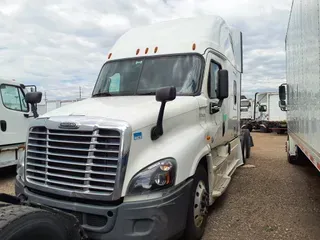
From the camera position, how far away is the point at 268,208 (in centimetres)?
550

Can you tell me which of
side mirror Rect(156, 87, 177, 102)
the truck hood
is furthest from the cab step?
side mirror Rect(156, 87, 177, 102)

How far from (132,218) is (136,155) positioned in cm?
64

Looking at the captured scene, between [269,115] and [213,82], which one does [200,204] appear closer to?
[213,82]

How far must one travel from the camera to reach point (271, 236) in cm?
434

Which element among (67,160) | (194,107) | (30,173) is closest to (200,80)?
(194,107)

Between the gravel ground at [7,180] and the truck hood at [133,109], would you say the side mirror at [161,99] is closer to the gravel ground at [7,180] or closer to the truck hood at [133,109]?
the truck hood at [133,109]

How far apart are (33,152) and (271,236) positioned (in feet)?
10.9

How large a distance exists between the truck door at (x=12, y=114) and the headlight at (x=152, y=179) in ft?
20.8

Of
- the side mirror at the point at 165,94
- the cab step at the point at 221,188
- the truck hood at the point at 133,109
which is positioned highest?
the side mirror at the point at 165,94

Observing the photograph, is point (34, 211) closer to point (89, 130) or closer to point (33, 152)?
point (89, 130)

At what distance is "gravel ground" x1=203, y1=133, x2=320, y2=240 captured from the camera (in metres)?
4.47

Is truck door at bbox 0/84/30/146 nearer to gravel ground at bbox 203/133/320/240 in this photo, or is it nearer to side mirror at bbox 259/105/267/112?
gravel ground at bbox 203/133/320/240

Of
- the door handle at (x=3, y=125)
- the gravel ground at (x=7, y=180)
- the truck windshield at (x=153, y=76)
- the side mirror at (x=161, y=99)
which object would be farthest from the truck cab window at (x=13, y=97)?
the side mirror at (x=161, y=99)

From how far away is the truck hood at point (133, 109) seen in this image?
350cm
